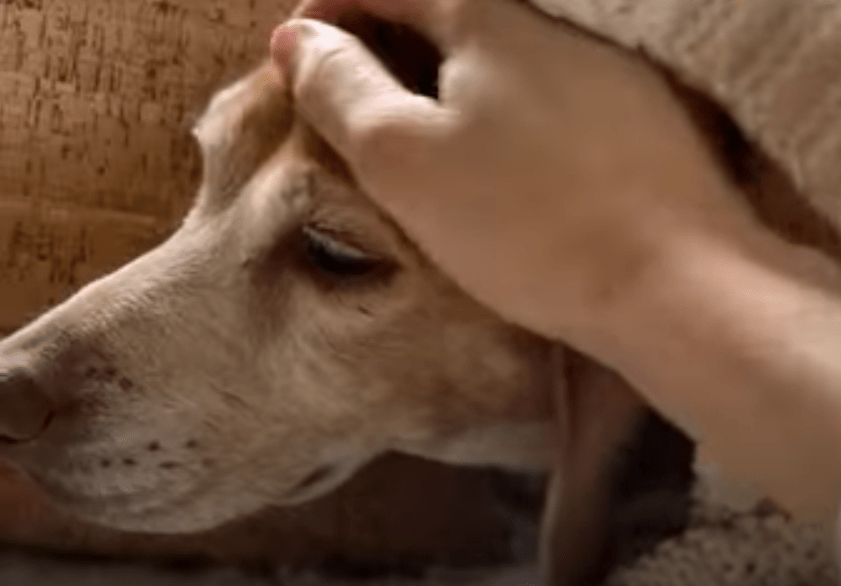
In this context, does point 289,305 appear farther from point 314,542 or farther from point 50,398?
point 314,542

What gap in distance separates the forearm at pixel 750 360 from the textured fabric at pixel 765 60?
61 mm

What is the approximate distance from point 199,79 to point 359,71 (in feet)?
1.34

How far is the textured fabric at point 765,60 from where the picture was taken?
31.0 inches

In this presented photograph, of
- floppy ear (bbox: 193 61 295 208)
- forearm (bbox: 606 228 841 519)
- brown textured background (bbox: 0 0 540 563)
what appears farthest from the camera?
brown textured background (bbox: 0 0 540 563)

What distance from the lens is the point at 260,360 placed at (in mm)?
932

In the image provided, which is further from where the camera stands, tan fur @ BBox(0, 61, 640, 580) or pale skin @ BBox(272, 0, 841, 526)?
tan fur @ BBox(0, 61, 640, 580)

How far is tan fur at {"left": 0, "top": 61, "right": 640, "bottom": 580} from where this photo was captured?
0.89m

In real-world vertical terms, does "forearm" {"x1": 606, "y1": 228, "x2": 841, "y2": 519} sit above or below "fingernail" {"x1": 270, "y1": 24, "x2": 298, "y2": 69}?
above

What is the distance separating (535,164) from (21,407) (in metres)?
0.39

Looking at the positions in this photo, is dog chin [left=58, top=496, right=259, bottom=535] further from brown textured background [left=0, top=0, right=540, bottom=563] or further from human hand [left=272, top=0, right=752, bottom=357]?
human hand [left=272, top=0, right=752, bottom=357]

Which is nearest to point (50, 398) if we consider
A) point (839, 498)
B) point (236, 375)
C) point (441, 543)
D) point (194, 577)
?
point (236, 375)

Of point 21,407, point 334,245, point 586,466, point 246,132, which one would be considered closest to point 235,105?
point 246,132

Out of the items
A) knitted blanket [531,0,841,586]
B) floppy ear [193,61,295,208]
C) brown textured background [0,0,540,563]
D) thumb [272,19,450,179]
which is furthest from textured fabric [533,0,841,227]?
brown textured background [0,0,540,563]

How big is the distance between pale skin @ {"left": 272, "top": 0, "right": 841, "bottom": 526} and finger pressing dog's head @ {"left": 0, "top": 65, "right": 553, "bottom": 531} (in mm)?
69
